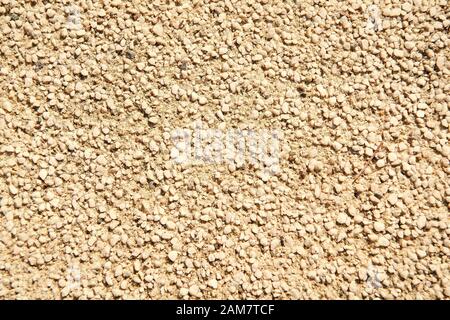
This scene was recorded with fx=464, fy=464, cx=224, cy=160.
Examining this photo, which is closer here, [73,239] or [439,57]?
[73,239]

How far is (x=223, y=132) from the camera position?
2.60 metres

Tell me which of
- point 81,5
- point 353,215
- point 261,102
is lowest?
point 353,215

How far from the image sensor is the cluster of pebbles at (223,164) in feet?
7.88

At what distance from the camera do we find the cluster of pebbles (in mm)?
2402

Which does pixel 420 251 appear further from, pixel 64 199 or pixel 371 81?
→ pixel 64 199

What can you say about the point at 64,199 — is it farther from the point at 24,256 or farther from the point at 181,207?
the point at 181,207

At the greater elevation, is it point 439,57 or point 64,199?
point 439,57

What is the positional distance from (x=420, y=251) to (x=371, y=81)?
971mm

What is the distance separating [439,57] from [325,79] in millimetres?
661

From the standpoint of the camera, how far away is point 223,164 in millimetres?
2559

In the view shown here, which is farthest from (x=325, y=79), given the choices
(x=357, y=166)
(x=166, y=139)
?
(x=166, y=139)
